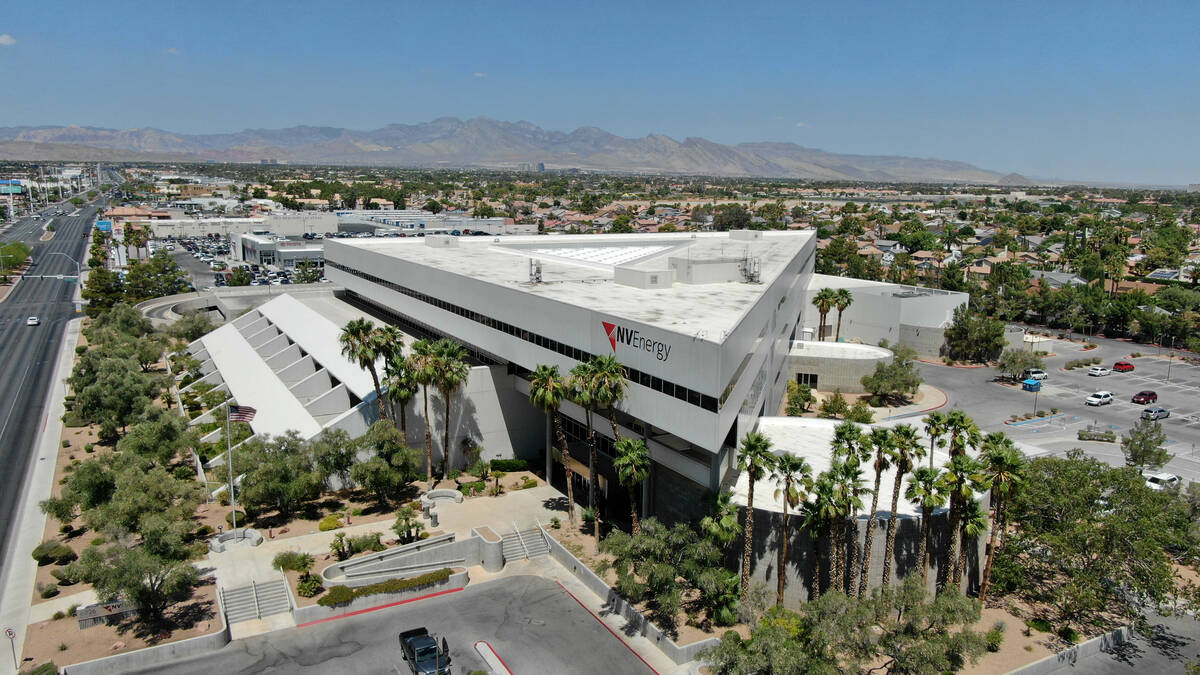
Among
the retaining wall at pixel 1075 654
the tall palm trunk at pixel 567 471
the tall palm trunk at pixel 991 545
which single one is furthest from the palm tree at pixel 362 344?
the retaining wall at pixel 1075 654

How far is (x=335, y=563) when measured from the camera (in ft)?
130

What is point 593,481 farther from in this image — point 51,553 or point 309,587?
point 51,553

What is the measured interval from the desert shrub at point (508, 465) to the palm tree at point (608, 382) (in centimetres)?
1535

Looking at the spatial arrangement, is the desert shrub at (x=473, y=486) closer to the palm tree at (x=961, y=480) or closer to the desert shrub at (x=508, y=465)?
the desert shrub at (x=508, y=465)

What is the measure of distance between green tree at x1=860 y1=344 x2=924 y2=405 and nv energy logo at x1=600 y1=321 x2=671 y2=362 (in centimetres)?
4001

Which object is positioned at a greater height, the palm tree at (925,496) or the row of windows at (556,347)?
the row of windows at (556,347)

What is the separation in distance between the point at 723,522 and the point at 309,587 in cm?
2081

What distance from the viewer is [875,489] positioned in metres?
35.1

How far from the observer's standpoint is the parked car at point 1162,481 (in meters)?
47.5

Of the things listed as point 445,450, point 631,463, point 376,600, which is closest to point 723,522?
point 631,463

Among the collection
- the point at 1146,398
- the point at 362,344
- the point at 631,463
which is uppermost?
the point at 362,344

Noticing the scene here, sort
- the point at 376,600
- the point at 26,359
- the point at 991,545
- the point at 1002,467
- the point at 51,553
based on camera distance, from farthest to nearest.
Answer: the point at 26,359 < the point at 51,553 < the point at 376,600 < the point at 991,545 < the point at 1002,467

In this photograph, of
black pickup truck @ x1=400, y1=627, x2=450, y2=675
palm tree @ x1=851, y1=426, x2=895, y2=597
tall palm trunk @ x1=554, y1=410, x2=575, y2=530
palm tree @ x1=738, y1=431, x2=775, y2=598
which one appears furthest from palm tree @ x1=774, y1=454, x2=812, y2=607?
black pickup truck @ x1=400, y1=627, x2=450, y2=675

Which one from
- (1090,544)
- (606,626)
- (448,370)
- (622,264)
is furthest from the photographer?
(622,264)
